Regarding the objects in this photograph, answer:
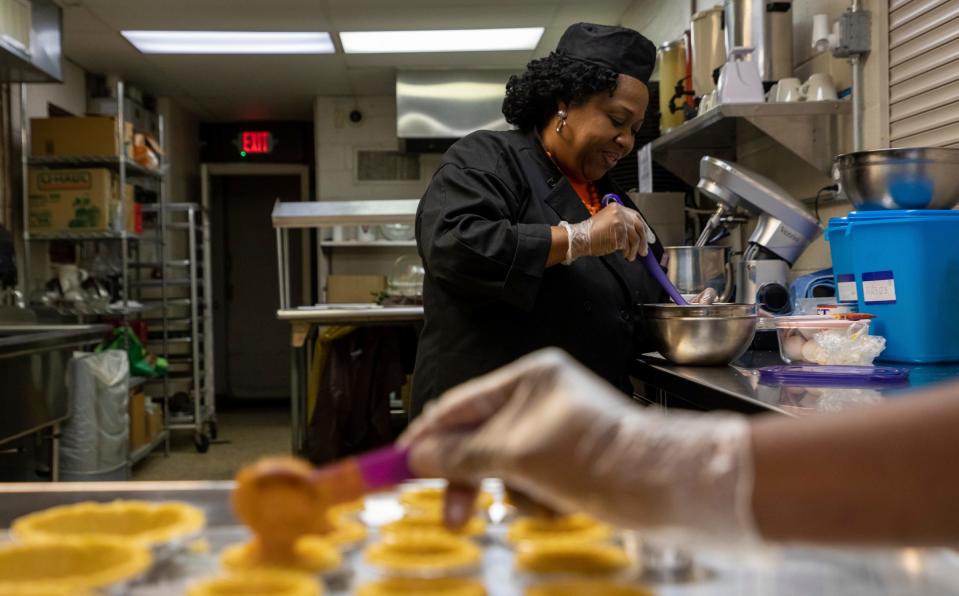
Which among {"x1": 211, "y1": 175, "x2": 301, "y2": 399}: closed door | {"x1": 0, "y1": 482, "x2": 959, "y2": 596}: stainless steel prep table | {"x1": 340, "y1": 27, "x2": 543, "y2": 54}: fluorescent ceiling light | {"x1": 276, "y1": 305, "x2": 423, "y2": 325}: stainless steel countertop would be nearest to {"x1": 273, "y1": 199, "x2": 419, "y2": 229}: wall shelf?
{"x1": 276, "y1": 305, "x2": 423, "y2": 325}: stainless steel countertop

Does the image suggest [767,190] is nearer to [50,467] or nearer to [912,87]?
[912,87]

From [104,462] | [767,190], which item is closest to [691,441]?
[767,190]

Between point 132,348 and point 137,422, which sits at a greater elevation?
point 132,348

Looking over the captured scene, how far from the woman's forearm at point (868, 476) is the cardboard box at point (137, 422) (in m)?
5.10

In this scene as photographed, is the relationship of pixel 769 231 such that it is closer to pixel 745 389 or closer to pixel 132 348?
pixel 745 389

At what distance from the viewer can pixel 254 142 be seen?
797 centimetres

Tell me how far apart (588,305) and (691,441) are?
1.35 m

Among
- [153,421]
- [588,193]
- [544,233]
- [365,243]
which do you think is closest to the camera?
[544,233]

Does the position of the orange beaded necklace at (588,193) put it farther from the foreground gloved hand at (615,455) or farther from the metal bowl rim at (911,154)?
the foreground gloved hand at (615,455)

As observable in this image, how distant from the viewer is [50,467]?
3730 mm

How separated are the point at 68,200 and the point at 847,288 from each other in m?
4.55

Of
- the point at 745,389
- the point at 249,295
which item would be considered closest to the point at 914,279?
the point at 745,389

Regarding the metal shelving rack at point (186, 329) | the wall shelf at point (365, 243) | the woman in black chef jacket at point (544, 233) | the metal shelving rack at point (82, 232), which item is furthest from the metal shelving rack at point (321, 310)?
the wall shelf at point (365, 243)

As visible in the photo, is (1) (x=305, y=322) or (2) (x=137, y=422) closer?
(1) (x=305, y=322)
